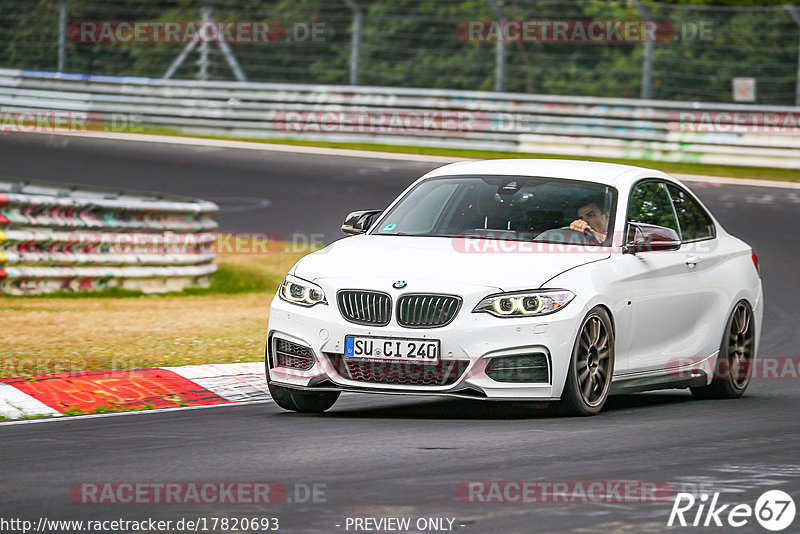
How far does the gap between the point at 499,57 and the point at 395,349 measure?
65.9ft

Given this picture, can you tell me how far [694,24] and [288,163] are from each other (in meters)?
7.46

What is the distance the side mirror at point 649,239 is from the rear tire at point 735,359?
1224 mm

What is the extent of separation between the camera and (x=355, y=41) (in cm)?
2916

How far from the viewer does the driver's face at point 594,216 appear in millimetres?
9359

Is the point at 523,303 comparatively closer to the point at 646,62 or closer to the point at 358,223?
the point at 358,223

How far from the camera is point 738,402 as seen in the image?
10172 millimetres

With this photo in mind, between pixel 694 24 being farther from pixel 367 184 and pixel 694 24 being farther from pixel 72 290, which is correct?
pixel 72 290

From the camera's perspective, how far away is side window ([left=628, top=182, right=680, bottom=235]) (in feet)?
31.9

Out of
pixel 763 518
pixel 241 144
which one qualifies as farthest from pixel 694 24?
pixel 763 518
